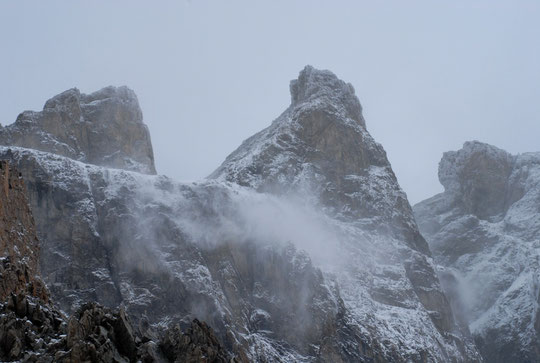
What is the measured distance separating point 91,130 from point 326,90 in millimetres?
37840

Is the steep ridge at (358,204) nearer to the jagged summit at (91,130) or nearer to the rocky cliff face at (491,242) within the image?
the jagged summit at (91,130)

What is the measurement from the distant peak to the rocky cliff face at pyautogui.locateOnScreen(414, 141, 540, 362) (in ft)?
93.8

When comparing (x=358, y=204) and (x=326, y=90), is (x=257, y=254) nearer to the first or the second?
(x=358, y=204)

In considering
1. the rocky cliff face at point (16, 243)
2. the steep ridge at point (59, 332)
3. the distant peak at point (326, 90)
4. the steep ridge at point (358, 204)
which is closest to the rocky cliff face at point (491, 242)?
the steep ridge at point (358, 204)

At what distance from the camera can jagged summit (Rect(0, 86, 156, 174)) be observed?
11900 cm

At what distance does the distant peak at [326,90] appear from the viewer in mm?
143000

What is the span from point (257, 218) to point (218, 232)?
273 inches

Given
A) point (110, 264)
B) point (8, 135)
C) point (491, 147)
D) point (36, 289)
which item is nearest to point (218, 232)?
point (110, 264)

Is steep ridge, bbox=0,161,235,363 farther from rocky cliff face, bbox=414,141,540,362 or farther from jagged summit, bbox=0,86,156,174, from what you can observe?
rocky cliff face, bbox=414,141,540,362

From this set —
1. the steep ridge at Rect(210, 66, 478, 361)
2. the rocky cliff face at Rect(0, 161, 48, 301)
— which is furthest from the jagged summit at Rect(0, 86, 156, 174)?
the rocky cliff face at Rect(0, 161, 48, 301)

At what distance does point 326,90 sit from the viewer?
5655 inches

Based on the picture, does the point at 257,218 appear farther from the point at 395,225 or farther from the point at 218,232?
the point at 395,225

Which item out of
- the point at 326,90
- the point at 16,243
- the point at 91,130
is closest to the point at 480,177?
the point at 326,90

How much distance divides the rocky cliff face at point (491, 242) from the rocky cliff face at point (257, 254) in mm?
14662
